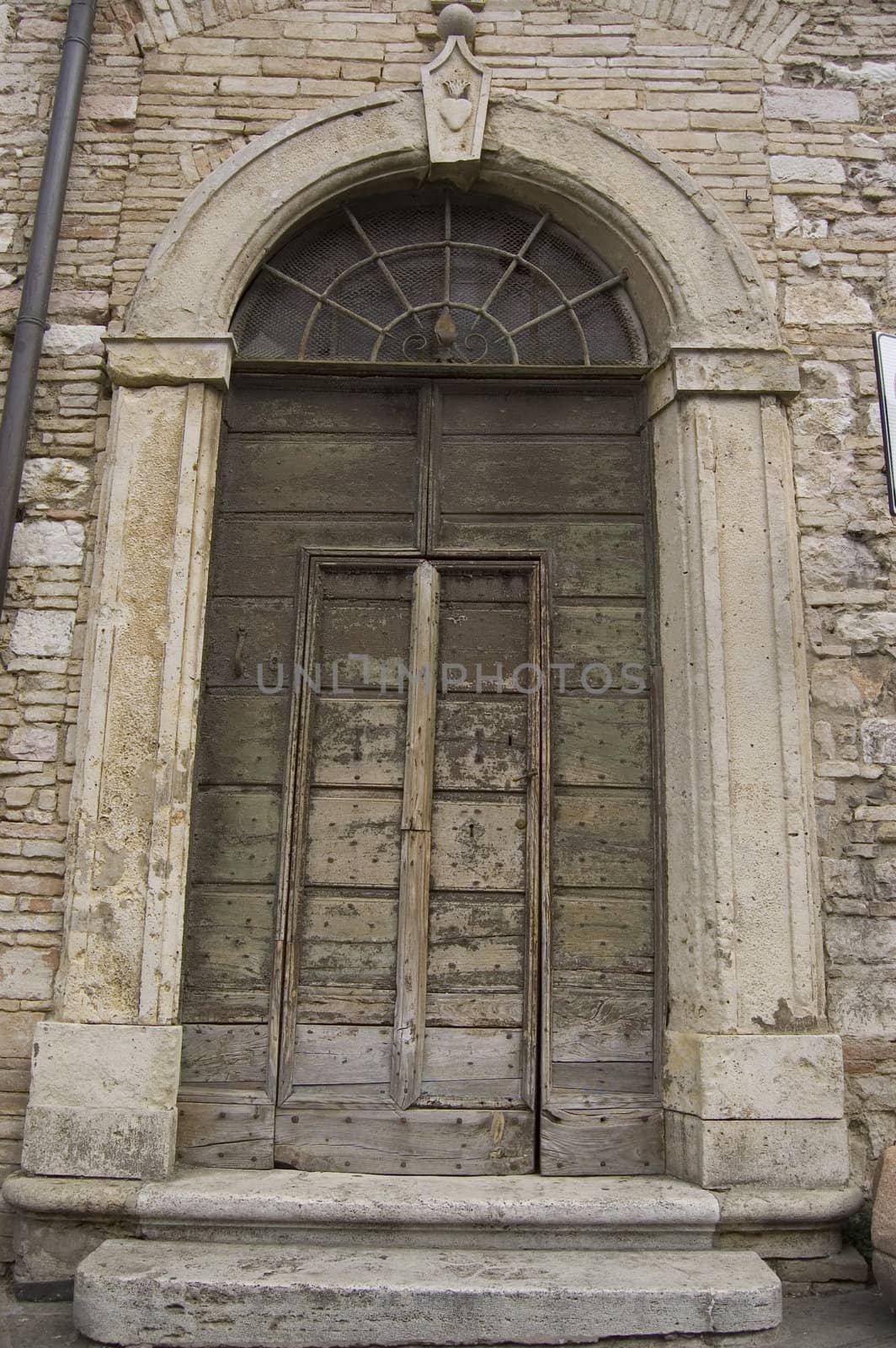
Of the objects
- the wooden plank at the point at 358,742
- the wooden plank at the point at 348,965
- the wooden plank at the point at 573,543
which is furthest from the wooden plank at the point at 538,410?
the wooden plank at the point at 348,965

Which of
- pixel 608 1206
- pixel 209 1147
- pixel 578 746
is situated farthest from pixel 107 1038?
pixel 578 746

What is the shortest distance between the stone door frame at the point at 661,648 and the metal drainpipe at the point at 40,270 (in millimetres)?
315

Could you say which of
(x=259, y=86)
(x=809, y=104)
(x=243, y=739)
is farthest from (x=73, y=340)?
(x=809, y=104)

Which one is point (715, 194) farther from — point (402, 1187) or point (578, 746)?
point (402, 1187)

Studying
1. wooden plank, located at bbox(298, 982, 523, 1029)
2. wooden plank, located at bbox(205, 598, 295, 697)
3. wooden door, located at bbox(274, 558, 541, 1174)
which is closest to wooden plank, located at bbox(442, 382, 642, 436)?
wooden door, located at bbox(274, 558, 541, 1174)

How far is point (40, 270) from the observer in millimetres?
3721

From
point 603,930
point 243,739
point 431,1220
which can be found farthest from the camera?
point 243,739

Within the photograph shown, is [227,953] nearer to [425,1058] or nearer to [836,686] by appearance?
[425,1058]

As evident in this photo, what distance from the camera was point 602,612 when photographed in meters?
3.81

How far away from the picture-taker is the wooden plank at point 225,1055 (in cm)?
341

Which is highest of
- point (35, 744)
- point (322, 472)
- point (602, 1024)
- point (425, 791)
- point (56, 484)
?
point (322, 472)

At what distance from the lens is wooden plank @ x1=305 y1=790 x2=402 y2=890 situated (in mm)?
3586

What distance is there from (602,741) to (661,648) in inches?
16.2

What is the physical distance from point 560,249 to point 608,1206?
3.53 m
